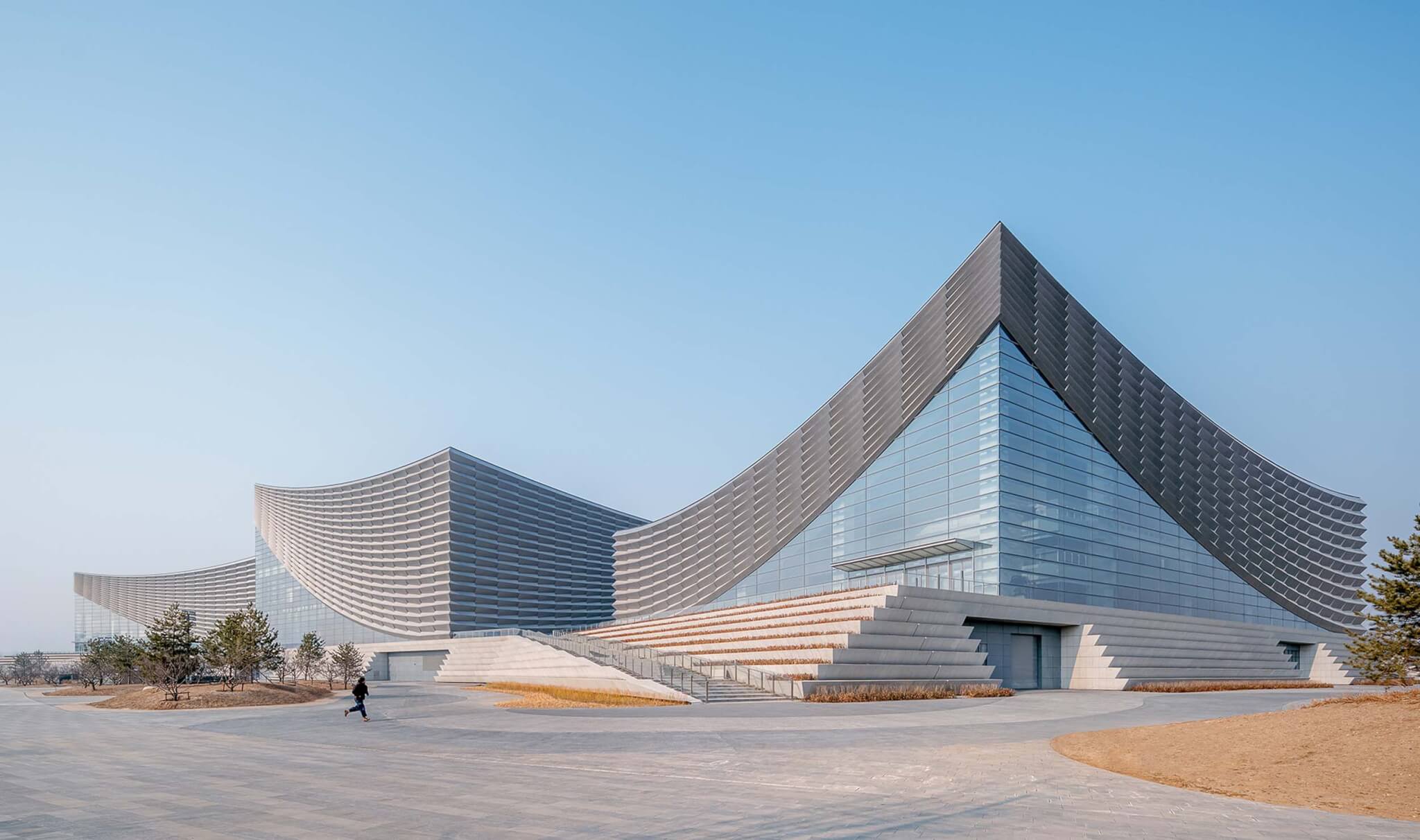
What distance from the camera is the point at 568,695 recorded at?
141ft

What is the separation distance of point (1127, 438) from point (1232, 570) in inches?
653

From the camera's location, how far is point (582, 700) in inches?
1553

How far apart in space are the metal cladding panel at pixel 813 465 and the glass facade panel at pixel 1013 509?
180 centimetres

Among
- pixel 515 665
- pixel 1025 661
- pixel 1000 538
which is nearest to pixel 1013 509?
pixel 1000 538

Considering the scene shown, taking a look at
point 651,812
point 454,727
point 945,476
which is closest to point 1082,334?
point 945,476

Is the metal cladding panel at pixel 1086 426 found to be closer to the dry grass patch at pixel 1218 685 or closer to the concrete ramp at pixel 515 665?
the dry grass patch at pixel 1218 685

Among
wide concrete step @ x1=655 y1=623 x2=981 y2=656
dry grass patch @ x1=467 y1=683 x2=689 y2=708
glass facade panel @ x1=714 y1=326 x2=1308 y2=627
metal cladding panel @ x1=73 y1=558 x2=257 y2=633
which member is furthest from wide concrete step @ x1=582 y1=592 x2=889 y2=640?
metal cladding panel @ x1=73 y1=558 x2=257 y2=633

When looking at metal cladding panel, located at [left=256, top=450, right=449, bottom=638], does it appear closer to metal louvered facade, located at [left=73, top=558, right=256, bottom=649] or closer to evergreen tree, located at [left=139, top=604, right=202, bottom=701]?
metal louvered facade, located at [left=73, top=558, right=256, bottom=649]

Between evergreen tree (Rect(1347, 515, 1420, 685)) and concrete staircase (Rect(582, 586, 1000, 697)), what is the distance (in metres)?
19.9

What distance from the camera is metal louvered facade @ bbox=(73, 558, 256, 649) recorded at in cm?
14950

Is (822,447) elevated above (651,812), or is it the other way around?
(822,447)

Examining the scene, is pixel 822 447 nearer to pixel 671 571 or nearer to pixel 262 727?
pixel 671 571

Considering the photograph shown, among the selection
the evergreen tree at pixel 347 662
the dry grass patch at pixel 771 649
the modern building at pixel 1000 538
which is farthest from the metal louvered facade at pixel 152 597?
the dry grass patch at pixel 771 649

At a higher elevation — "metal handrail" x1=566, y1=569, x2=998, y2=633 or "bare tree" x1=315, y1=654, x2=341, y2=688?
"metal handrail" x1=566, y1=569, x2=998, y2=633
